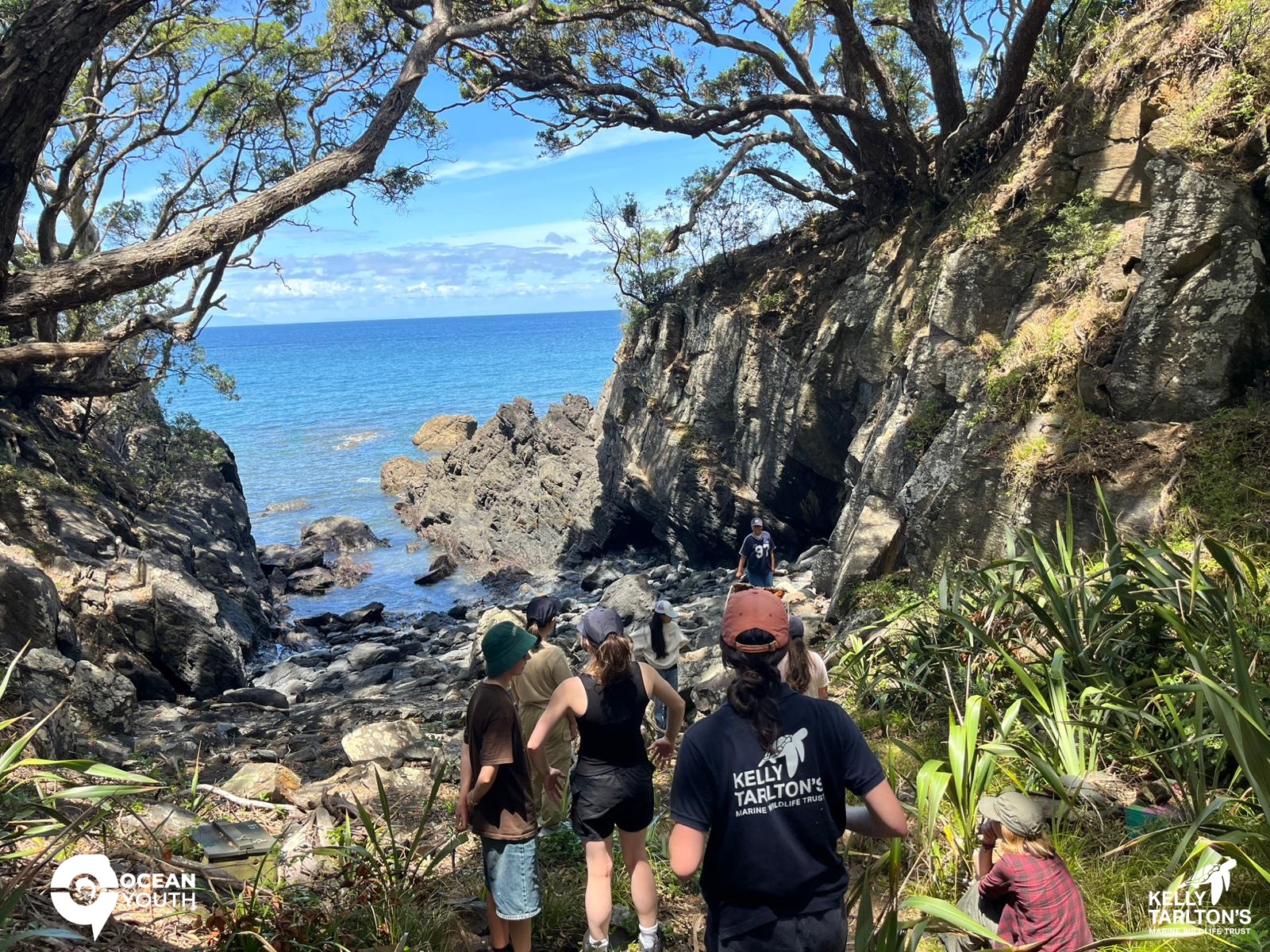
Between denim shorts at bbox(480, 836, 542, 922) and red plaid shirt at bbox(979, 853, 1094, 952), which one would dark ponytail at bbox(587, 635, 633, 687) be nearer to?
denim shorts at bbox(480, 836, 542, 922)

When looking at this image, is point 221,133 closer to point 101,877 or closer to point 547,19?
point 547,19

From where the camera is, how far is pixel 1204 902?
316cm

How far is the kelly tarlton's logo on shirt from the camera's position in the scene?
2.48 metres

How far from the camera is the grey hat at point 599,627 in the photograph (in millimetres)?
4078

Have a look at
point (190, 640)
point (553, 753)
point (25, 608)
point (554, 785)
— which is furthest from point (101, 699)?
point (554, 785)

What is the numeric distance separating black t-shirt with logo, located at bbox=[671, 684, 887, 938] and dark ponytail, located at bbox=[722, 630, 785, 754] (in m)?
0.03

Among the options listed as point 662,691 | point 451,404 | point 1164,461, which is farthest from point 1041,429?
point 451,404

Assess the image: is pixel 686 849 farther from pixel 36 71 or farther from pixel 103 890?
pixel 36 71

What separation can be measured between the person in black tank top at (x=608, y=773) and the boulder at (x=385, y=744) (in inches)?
174

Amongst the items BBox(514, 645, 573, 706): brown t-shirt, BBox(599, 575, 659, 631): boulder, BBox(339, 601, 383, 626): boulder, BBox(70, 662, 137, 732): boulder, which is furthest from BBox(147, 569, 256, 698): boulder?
BBox(514, 645, 573, 706): brown t-shirt

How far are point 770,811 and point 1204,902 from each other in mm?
2058

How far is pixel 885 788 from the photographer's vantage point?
2.55 metres

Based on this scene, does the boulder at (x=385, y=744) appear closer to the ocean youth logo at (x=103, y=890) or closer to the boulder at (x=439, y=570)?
the ocean youth logo at (x=103, y=890)

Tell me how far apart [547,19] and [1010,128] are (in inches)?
291
